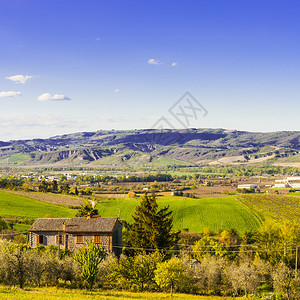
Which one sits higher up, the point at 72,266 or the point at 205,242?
the point at 72,266

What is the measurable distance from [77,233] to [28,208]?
190 feet

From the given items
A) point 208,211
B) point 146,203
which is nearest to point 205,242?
point 146,203

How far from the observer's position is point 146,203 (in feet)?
151

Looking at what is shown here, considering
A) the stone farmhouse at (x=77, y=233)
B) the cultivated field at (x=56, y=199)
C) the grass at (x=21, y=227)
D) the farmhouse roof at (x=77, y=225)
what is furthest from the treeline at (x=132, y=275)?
the cultivated field at (x=56, y=199)

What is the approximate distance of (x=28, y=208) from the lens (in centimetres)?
10288

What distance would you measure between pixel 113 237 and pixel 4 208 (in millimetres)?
60406

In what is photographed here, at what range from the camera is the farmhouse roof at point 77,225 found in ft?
165

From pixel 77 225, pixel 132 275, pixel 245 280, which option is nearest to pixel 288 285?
pixel 245 280

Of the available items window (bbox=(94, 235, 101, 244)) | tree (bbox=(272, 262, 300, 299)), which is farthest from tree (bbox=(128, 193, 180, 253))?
tree (bbox=(272, 262, 300, 299))

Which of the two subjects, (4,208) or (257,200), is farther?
(257,200)

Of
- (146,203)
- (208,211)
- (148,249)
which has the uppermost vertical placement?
(146,203)

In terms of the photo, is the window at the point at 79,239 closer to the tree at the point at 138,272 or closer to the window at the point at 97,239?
the window at the point at 97,239

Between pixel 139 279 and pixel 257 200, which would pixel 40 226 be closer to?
pixel 139 279

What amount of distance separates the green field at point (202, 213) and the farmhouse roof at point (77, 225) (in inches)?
1843
